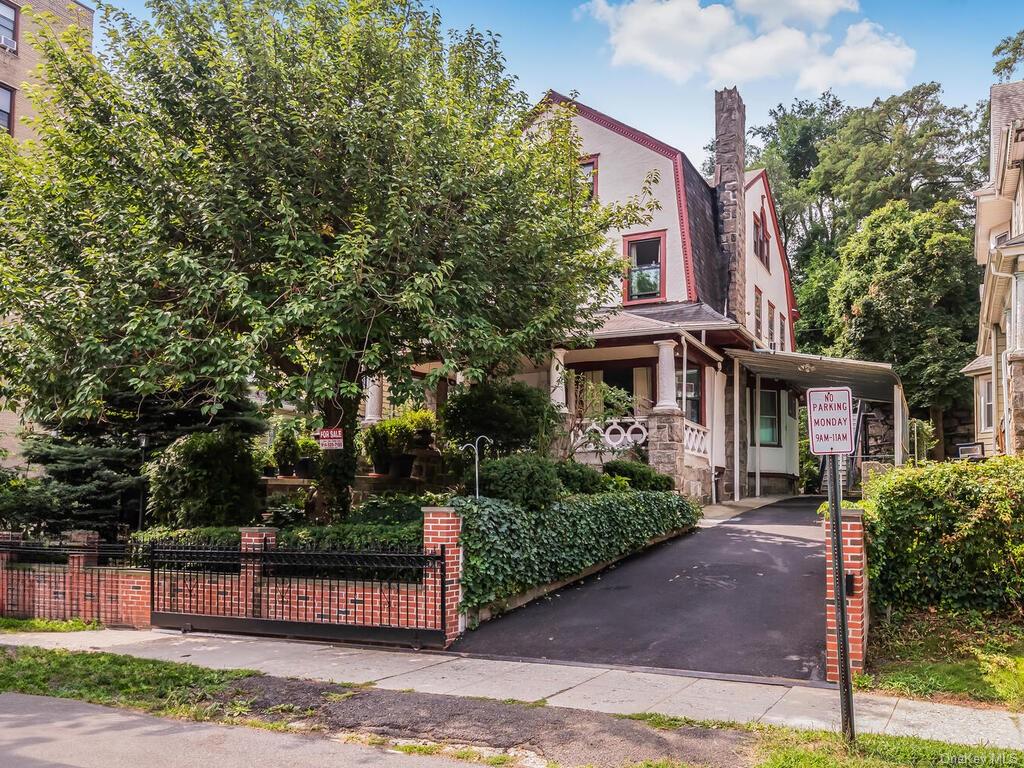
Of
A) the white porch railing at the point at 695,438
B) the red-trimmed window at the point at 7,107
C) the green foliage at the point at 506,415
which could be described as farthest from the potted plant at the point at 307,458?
the red-trimmed window at the point at 7,107

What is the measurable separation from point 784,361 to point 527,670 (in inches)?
516

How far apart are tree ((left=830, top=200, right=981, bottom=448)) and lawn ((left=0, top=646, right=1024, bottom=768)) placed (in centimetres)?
2623

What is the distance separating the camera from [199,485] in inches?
491

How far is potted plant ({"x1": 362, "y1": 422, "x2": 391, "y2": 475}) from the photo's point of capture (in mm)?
16781

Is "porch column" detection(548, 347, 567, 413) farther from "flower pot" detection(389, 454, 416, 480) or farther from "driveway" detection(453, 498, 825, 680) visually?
"driveway" detection(453, 498, 825, 680)

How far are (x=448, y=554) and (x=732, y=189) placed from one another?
640 inches

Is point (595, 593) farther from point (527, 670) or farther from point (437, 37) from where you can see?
point (437, 37)

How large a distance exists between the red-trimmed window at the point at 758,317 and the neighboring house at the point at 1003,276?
5.84 meters

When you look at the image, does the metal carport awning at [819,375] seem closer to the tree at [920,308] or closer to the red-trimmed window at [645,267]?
the red-trimmed window at [645,267]

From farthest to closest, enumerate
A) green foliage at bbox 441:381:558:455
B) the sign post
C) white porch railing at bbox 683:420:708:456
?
white porch railing at bbox 683:420:708:456 → green foliage at bbox 441:381:558:455 → the sign post

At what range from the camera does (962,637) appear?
769 cm

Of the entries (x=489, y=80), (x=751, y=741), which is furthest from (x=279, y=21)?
(x=751, y=741)

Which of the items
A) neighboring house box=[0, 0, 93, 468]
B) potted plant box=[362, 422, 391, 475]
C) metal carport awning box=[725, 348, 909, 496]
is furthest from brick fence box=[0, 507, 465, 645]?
metal carport awning box=[725, 348, 909, 496]

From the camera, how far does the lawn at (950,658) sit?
6.59 meters
